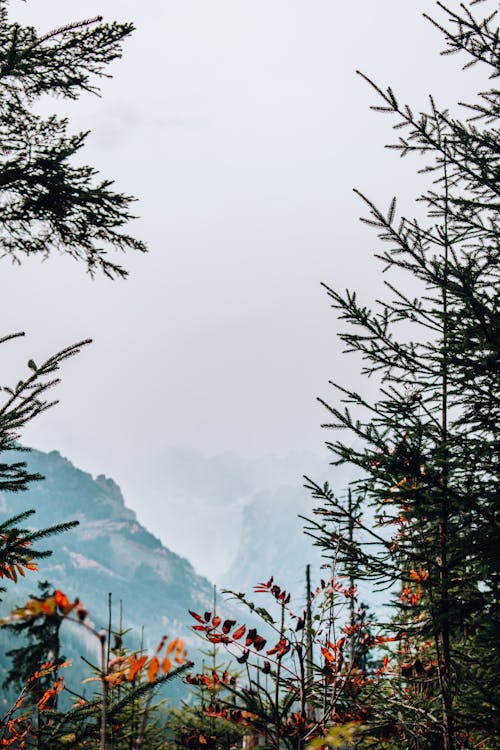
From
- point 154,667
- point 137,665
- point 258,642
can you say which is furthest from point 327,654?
point 154,667

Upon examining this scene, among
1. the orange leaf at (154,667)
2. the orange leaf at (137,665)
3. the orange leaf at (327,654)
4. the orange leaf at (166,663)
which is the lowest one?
the orange leaf at (137,665)

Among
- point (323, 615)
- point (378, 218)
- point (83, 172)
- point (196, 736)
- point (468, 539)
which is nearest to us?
point (196, 736)

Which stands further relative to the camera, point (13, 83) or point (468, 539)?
point (13, 83)

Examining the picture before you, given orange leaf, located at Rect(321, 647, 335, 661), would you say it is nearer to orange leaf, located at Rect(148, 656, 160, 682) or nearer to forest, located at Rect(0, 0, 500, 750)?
forest, located at Rect(0, 0, 500, 750)

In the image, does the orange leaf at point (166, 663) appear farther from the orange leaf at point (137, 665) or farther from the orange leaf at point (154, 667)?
the orange leaf at point (137, 665)

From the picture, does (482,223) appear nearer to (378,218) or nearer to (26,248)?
(378,218)

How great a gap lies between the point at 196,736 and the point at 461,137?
5.21m

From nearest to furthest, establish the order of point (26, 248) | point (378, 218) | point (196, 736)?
point (196, 736), point (378, 218), point (26, 248)

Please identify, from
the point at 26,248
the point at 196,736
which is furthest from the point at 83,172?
the point at 196,736

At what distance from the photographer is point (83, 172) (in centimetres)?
593

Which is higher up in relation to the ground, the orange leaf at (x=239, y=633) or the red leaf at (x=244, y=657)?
the orange leaf at (x=239, y=633)

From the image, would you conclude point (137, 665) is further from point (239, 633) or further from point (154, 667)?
point (239, 633)

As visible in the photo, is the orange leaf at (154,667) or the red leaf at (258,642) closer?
the orange leaf at (154,667)

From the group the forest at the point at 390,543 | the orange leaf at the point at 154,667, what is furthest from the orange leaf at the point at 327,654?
the orange leaf at the point at 154,667
